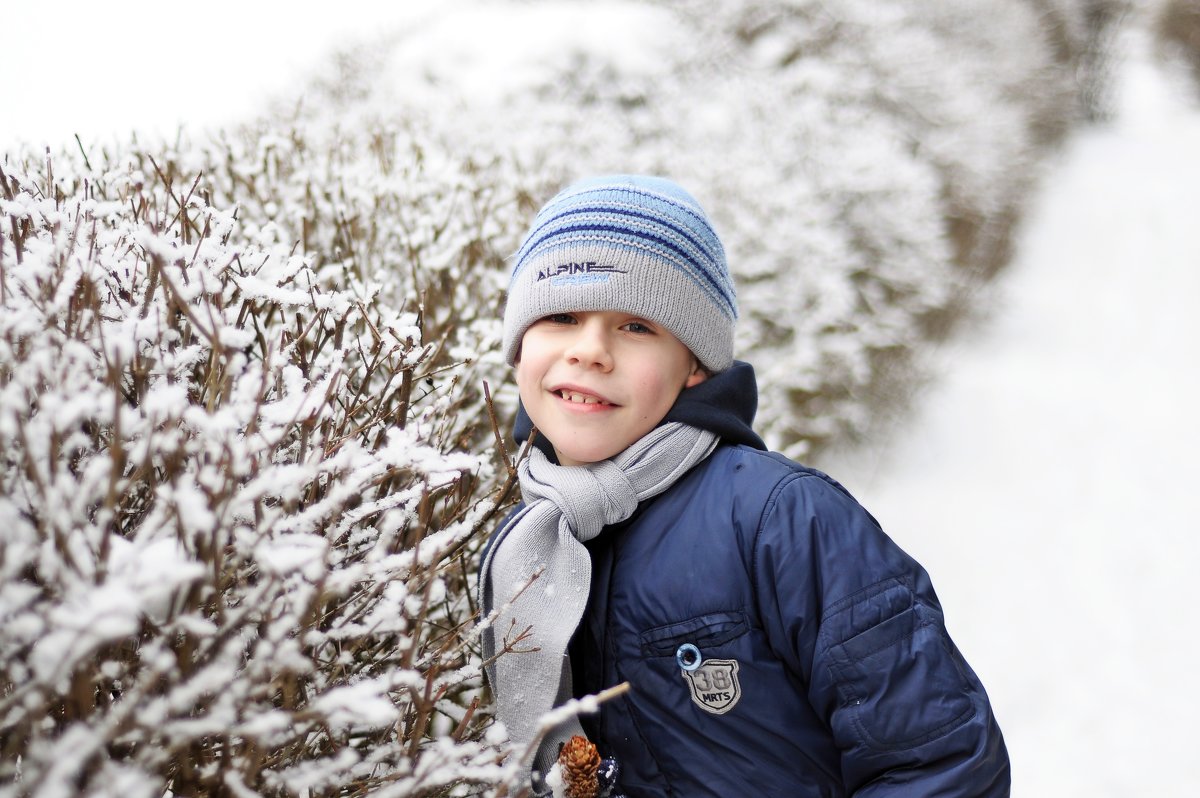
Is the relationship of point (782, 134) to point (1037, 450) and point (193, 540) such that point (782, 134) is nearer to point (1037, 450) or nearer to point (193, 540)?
point (1037, 450)

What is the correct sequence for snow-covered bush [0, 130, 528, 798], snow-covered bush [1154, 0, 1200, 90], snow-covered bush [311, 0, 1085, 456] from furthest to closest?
snow-covered bush [1154, 0, 1200, 90] → snow-covered bush [311, 0, 1085, 456] → snow-covered bush [0, 130, 528, 798]

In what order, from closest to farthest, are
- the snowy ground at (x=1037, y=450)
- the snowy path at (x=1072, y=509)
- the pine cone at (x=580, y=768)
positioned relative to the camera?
the pine cone at (x=580, y=768) → the snowy path at (x=1072, y=509) → the snowy ground at (x=1037, y=450)

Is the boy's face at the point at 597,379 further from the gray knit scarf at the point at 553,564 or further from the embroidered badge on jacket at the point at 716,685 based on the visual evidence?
the embroidered badge on jacket at the point at 716,685

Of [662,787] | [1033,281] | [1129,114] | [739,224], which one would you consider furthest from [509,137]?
[1129,114]

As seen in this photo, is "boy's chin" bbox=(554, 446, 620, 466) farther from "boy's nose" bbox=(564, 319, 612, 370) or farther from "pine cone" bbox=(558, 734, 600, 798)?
"pine cone" bbox=(558, 734, 600, 798)

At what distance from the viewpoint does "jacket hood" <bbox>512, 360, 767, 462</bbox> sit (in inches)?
67.6

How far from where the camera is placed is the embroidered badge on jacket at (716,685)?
1527mm

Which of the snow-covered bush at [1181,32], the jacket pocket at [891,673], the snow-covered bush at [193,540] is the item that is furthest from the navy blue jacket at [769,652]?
the snow-covered bush at [1181,32]

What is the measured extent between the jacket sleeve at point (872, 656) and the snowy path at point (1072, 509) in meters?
2.51

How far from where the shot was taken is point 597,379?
5.47 ft

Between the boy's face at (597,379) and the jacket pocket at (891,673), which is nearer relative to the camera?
the jacket pocket at (891,673)

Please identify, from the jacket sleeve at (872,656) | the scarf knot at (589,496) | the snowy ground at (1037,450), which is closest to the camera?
the jacket sleeve at (872,656)

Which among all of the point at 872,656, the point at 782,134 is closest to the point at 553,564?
the point at 872,656

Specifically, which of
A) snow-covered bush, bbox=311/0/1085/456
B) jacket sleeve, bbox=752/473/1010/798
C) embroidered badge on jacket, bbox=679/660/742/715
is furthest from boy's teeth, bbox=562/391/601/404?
snow-covered bush, bbox=311/0/1085/456
